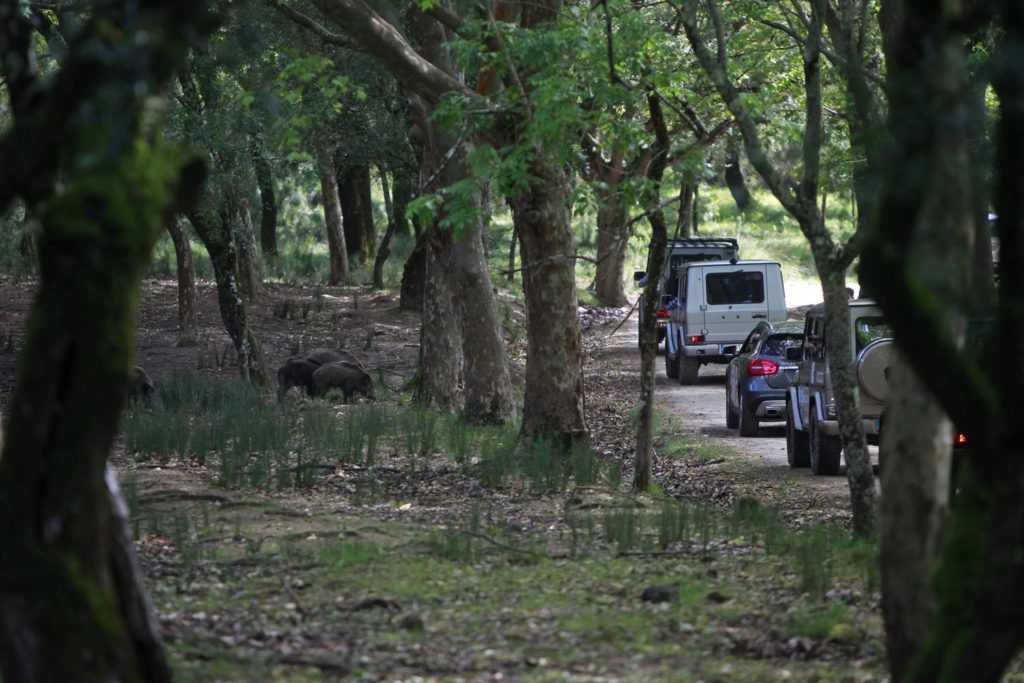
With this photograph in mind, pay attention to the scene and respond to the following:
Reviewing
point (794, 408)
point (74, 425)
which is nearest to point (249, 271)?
point (794, 408)

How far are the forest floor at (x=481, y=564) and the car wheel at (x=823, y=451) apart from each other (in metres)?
0.22

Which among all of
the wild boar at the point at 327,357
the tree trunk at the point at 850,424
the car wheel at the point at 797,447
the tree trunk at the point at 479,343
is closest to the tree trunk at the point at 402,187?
the wild boar at the point at 327,357

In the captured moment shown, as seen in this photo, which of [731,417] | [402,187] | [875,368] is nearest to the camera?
[875,368]

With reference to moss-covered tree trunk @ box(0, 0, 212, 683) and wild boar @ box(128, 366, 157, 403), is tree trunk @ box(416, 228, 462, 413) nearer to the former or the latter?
wild boar @ box(128, 366, 157, 403)

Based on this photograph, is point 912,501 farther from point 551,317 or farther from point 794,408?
point 794,408

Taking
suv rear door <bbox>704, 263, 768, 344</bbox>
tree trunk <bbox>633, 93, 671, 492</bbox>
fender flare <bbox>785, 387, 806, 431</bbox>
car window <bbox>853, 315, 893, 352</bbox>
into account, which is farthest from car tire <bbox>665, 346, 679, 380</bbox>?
tree trunk <bbox>633, 93, 671, 492</bbox>

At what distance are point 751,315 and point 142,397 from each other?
12.4 m

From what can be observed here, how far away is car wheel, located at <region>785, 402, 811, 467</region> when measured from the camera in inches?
581

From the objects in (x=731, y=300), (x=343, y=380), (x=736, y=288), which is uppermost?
(x=736, y=288)

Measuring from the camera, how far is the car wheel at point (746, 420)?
1762 centimetres

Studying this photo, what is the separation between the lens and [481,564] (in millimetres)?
8977

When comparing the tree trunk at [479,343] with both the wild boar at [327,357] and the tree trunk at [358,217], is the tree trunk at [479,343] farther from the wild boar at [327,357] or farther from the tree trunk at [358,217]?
the tree trunk at [358,217]

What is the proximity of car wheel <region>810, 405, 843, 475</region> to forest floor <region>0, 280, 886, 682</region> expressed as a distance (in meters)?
0.22

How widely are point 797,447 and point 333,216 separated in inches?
926
